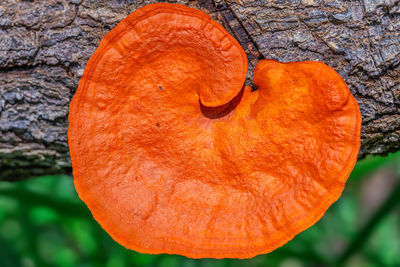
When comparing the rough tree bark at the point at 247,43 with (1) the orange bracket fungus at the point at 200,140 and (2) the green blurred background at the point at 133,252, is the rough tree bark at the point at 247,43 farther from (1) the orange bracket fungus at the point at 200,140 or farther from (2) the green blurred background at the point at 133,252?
(2) the green blurred background at the point at 133,252

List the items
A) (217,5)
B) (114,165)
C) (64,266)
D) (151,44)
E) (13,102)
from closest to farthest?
(151,44)
(114,165)
(217,5)
(13,102)
(64,266)

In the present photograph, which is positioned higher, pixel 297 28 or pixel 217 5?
pixel 217 5

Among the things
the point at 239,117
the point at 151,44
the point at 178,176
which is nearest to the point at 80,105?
the point at 151,44

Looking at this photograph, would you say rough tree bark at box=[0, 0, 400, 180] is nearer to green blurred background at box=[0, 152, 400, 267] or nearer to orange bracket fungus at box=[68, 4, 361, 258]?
orange bracket fungus at box=[68, 4, 361, 258]

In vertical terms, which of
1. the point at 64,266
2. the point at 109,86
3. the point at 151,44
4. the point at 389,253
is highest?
the point at 151,44

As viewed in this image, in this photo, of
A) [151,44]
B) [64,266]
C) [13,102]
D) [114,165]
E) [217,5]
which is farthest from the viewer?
[64,266]

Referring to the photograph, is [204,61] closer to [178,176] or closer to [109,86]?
[109,86]

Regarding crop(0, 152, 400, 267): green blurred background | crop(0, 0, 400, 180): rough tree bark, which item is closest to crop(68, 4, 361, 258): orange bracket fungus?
crop(0, 0, 400, 180): rough tree bark
